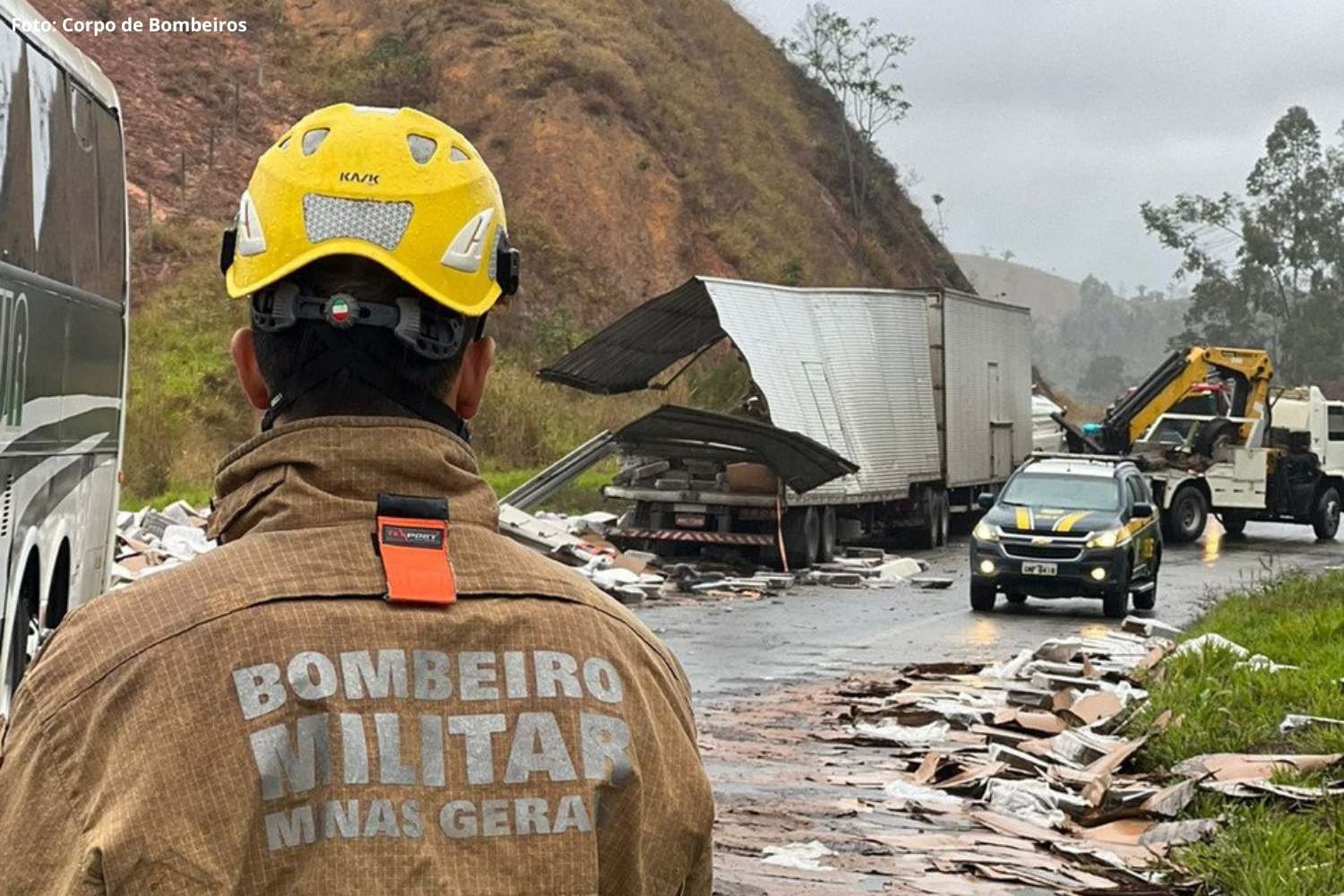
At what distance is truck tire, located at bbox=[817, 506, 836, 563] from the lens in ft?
93.4

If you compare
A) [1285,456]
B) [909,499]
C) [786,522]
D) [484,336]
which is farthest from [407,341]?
[1285,456]

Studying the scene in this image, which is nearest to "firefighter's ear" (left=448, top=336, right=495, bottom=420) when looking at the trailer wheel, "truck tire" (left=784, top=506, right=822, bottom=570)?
"truck tire" (left=784, top=506, right=822, bottom=570)

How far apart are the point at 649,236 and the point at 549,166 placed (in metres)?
3.37

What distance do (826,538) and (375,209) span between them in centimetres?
2636

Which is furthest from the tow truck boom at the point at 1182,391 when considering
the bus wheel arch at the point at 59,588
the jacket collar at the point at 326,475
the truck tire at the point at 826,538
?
the jacket collar at the point at 326,475

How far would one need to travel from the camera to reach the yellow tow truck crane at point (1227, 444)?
35.0m

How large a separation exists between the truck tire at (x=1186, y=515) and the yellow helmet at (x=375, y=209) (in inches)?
1303

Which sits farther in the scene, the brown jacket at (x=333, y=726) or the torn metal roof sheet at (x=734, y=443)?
the torn metal roof sheet at (x=734, y=443)

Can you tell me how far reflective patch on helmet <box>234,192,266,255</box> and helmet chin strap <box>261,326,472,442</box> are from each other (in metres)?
0.12

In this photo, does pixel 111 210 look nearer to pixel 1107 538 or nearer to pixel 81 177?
pixel 81 177

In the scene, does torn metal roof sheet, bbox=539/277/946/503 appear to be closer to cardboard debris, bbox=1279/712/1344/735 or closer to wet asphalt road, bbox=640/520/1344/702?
wet asphalt road, bbox=640/520/1344/702

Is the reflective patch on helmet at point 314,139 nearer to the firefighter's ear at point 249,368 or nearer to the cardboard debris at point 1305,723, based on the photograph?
the firefighter's ear at point 249,368

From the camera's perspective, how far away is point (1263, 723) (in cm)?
1071

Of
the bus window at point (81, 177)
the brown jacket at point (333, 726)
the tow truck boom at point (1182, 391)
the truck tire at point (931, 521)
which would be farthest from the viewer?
the tow truck boom at point (1182, 391)
